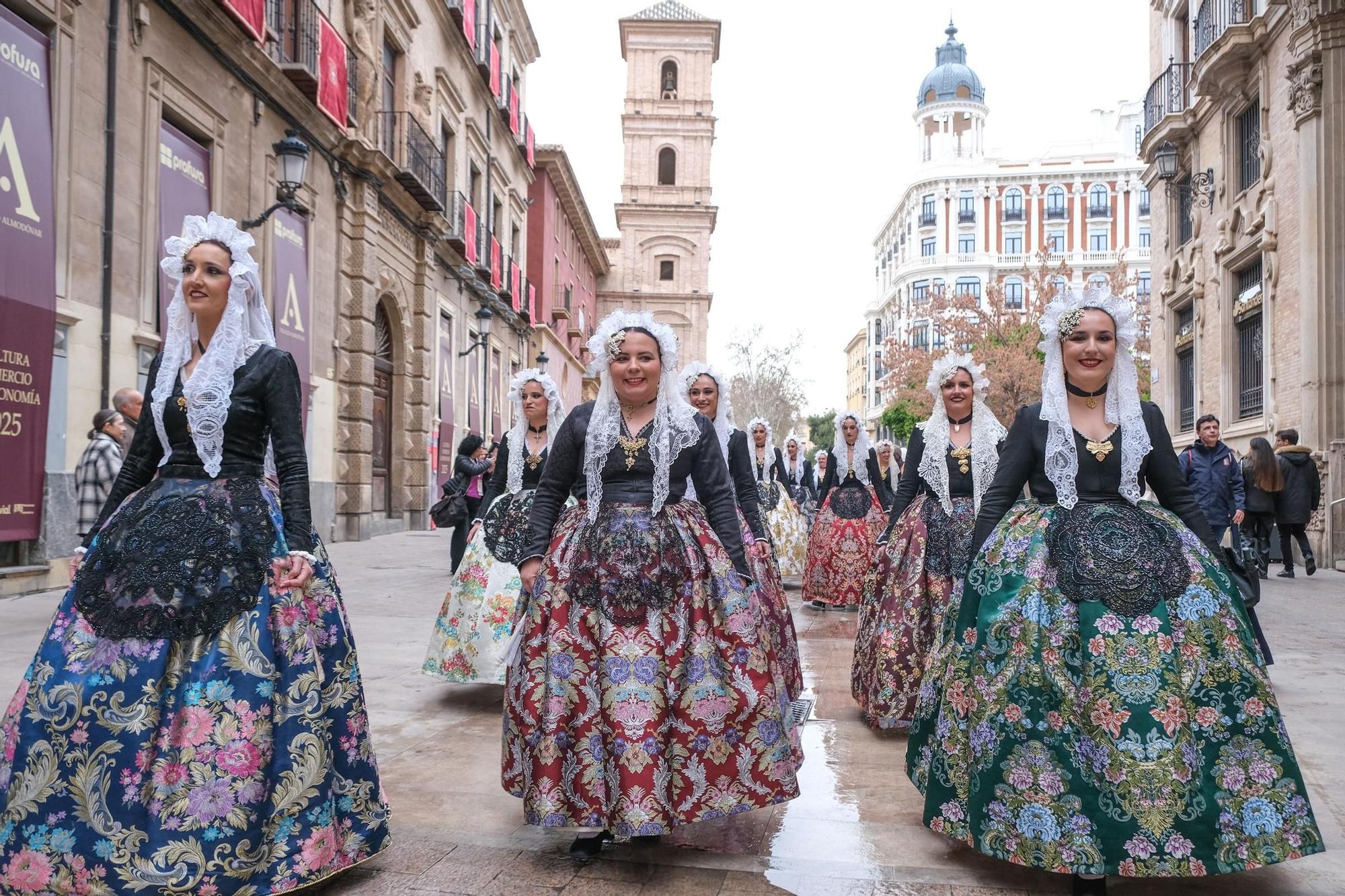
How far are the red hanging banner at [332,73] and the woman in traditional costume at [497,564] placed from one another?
10747mm

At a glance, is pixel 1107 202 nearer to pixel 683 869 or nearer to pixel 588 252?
pixel 588 252

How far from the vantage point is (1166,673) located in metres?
3.19

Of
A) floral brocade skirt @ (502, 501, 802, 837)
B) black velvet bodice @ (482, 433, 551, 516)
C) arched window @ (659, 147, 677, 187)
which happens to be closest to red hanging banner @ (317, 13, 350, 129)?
black velvet bodice @ (482, 433, 551, 516)

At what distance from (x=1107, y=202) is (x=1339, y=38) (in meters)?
66.8

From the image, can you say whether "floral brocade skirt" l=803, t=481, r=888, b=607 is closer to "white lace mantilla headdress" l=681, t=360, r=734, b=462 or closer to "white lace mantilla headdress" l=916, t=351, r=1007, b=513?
"white lace mantilla headdress" l=681, t=360, r=734, b=462

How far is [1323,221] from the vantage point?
47.4 ft

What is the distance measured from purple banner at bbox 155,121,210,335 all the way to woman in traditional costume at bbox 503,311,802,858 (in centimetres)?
894

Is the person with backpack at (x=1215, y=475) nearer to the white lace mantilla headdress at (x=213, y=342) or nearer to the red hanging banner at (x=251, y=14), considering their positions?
the white lace mantilla headdress at (x=213, y=342)

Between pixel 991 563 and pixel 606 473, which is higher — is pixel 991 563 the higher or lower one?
the lower one

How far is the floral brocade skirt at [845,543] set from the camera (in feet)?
32.8

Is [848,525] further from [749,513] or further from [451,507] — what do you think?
[749,513]

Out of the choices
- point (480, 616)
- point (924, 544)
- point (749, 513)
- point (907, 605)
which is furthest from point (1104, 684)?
point (480, 616)

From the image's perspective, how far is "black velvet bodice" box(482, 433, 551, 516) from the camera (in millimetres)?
6215

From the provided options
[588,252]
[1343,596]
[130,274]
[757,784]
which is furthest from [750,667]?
[588,252]
